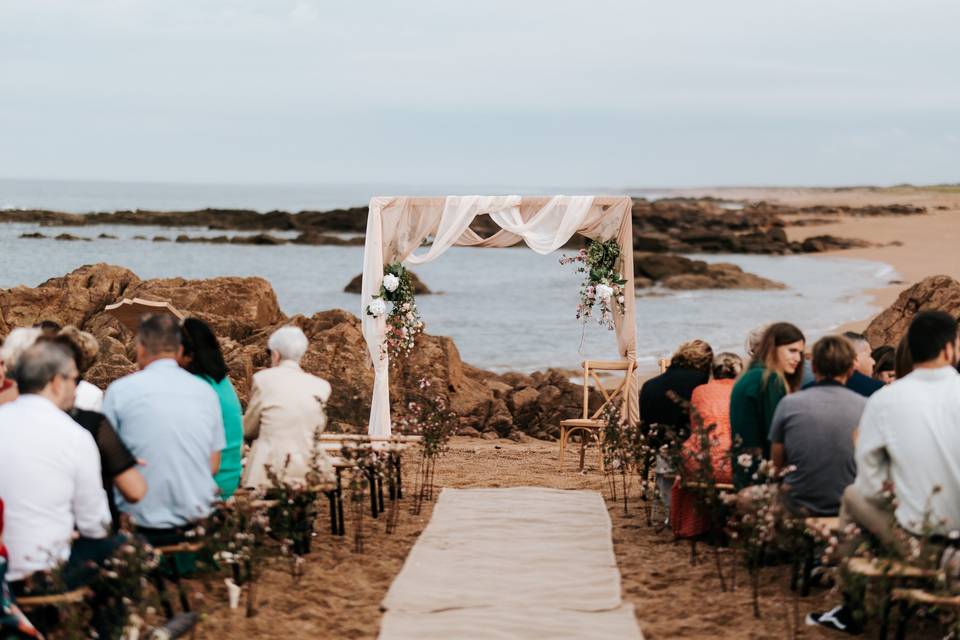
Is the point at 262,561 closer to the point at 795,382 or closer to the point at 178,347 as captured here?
the point at 178,347

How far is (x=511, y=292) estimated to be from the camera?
154 feet

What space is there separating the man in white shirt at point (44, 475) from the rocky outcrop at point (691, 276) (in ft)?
124

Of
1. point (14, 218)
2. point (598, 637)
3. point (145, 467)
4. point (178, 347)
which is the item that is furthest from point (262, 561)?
point (14, 218)

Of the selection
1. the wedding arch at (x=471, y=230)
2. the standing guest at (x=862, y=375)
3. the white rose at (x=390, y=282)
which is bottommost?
the standing guest at (x=862, y=375)

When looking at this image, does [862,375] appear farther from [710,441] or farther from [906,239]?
[906,239]

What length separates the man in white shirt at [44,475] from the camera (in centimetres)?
500

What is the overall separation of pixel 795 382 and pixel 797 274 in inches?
1635

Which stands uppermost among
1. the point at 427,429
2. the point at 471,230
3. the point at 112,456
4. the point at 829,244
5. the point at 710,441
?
the point at 471,230

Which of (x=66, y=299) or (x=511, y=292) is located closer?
(x=66, y=299)

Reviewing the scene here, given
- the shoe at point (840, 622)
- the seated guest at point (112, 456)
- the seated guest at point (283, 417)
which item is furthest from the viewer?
the seated guest at point (283, 417)

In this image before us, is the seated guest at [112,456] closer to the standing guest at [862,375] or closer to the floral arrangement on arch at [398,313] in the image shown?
the standing guest at [862,375]

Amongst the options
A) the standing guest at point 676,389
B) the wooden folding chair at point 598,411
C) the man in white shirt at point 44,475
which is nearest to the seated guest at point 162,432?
the man in white shirt at point 44,475

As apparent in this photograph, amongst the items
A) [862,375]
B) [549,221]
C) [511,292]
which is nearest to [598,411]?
[549,221]

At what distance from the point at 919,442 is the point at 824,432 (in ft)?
3.39
